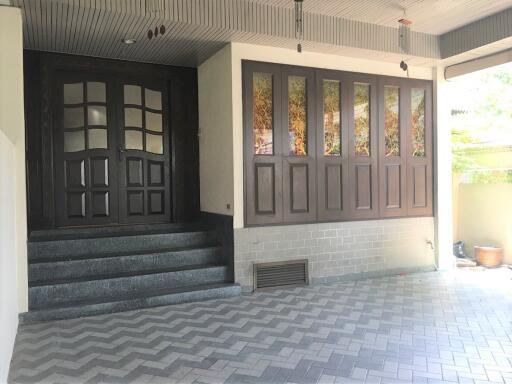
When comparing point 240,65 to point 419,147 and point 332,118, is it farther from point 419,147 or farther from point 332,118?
point 419,147

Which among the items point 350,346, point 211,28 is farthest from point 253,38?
point 350,346

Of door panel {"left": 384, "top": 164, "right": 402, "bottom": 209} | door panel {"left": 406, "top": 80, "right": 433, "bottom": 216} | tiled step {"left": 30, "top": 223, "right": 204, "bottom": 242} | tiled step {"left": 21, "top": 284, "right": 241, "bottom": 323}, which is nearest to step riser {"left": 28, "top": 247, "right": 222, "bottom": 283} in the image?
tiled step {"left": 21, "top": 284, "right": 241, "bottom": 323}

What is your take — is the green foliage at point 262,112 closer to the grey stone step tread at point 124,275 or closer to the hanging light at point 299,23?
the hanging light at point 299,23

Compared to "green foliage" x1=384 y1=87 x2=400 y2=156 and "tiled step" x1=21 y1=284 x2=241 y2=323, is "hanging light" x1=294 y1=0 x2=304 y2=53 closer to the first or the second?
"green foliage" x1=384 y1=87 x2=400 y2=156

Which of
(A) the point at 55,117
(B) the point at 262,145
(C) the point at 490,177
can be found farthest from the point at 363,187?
(A) the point at 55,117

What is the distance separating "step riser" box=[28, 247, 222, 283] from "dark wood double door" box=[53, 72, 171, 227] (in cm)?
107

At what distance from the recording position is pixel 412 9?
4.88m

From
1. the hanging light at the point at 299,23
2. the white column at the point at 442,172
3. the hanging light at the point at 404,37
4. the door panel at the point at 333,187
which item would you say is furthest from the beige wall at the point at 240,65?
the white column at the point at 442,172

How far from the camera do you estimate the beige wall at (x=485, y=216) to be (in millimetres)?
6996

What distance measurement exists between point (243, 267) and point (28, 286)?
2.19 m

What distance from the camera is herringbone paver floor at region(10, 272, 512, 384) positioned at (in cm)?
294

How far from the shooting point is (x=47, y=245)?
4.70 meters

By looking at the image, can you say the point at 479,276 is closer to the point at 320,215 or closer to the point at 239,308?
the point at 320,215

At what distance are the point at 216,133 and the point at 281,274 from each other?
1.88m
